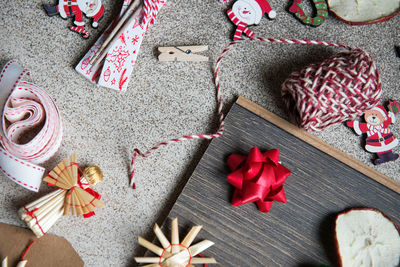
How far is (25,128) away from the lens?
2.09 feet

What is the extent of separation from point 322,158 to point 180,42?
1.39ft

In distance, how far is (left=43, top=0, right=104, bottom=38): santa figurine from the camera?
67cm

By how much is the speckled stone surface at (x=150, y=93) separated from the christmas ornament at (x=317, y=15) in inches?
0.5

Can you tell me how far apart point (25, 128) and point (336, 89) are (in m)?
0.66

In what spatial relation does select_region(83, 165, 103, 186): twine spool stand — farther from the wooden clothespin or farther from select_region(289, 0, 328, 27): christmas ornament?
select_region(289, 0, 328, 27): christmas ornament

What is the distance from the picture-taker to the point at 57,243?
2.07ft

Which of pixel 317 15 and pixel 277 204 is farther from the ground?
pixel 317 15

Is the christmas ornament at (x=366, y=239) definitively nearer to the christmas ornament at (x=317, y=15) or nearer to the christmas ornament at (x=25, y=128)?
the christmas ornament at (x=317, y=15)

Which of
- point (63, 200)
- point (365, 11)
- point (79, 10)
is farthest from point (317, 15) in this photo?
point (63, 200)

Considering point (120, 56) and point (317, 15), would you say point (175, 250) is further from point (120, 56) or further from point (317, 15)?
point (317, 15)

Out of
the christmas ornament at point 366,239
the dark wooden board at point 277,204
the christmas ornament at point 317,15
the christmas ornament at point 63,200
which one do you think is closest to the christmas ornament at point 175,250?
the dark wooden board at point 277,204

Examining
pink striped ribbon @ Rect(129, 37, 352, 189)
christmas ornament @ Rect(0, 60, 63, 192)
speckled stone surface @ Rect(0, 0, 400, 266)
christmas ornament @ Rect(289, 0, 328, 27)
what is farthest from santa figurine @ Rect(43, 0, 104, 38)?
christmas ornament @ Rect(289, 0, 328, 27)

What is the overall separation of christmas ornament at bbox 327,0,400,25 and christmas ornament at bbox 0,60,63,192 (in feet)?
2.30

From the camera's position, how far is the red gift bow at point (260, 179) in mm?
565
